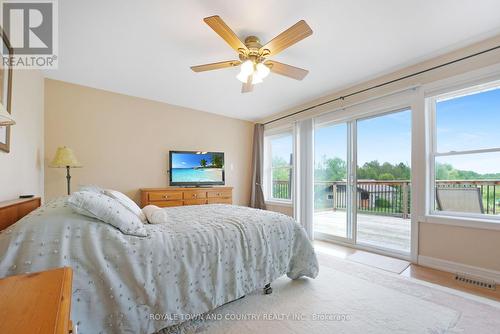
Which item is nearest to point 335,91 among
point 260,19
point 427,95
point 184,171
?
point 427,95

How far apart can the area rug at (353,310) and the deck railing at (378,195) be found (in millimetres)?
1236

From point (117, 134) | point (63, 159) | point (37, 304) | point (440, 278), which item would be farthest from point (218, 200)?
point (37, 304)

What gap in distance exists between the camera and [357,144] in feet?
11.7

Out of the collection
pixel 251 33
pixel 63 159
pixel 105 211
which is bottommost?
pixel 105 211

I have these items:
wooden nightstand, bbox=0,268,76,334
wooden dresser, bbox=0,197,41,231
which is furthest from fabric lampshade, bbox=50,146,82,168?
wooden nightstand, bbox=0,268,76,334

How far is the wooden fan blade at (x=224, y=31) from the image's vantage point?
65.9 inches

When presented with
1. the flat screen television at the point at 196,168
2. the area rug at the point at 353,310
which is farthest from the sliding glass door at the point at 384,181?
the flat screen television at the point at 196,168

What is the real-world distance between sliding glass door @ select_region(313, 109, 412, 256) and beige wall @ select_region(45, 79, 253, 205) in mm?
2293

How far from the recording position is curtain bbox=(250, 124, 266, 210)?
16.3 ft

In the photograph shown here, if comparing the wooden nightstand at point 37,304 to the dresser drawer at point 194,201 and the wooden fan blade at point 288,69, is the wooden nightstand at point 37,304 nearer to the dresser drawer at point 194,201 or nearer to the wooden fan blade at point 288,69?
the wooden fan blade at point 288,69

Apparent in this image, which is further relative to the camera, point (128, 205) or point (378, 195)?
point (378, 195)

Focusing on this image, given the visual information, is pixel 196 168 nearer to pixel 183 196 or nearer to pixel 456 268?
pixel 183 196

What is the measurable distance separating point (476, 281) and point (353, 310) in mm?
1530

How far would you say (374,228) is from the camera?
366cm
